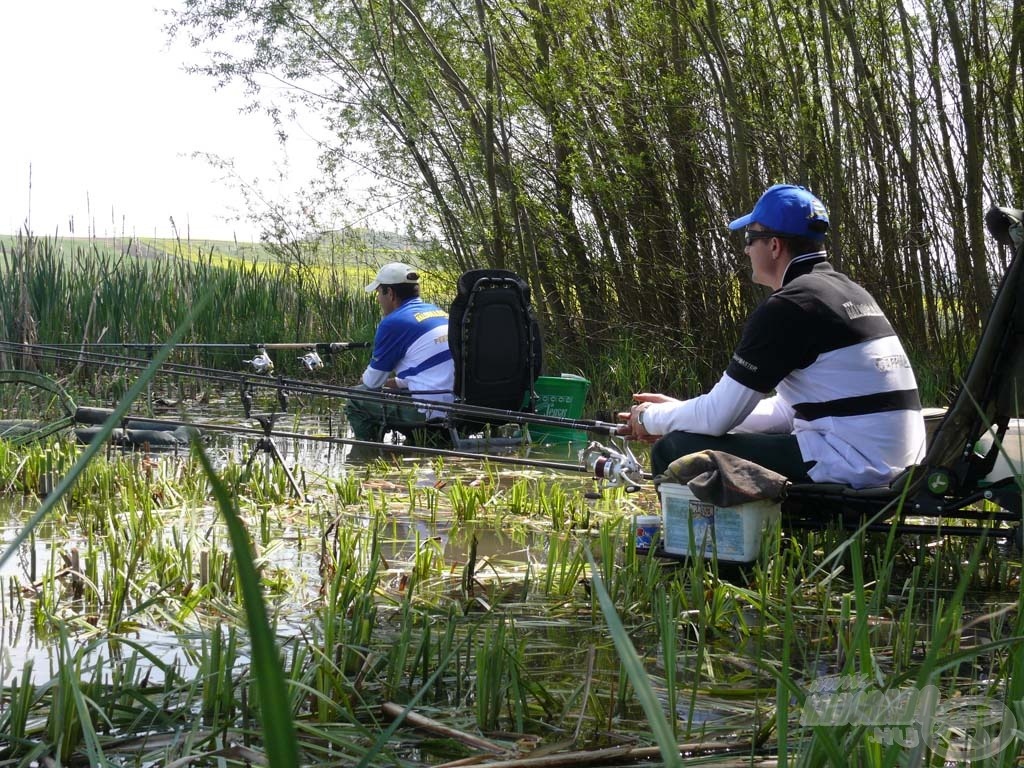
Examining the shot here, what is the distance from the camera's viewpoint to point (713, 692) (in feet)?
8.95

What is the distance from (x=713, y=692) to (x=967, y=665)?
0.69m

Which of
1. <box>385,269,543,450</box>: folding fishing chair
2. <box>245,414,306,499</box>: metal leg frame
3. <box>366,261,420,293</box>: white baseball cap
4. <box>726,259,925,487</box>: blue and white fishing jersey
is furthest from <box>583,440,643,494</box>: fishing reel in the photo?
<box>366,261,420,293</box>: white baseball cap

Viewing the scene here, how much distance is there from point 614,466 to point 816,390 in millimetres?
721

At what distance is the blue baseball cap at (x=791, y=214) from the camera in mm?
4383

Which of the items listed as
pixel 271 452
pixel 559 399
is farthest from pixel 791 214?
pixel 559 399

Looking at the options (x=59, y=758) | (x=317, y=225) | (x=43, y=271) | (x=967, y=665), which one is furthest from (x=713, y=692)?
(x=317, y=225)

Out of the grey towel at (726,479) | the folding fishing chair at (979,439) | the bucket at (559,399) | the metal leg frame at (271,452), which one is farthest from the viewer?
the bucket at (559,399)

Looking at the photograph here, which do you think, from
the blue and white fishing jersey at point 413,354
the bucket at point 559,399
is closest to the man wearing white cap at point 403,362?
the blue and white fishing jersey at point 413,354

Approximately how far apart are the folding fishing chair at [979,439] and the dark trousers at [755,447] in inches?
14.6

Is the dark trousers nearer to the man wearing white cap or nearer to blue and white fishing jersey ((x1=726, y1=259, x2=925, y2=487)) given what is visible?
blue and white fishing jersey ((x1=726, y1=259, x2=925, y2=487))

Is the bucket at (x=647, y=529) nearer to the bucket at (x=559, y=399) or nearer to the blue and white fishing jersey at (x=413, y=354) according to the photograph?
the bucket at (x=559, y=399)

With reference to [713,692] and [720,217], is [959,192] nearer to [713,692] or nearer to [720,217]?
[720,217]

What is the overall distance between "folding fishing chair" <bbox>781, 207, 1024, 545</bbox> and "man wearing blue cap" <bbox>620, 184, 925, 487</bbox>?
0.59ft

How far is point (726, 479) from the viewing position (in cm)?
377
